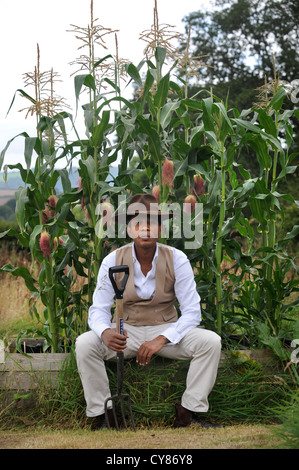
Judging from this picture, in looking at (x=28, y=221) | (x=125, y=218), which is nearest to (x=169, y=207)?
(x=125, y=218)

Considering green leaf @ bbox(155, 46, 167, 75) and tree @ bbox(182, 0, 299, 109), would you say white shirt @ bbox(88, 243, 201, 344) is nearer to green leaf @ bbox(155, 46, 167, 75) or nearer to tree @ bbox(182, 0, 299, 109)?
green leaf @ bbox(155, 46, 167, 75)

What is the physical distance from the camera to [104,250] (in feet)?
12.2

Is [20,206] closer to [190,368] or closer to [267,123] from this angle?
[190,368]

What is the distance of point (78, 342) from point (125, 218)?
0.84m

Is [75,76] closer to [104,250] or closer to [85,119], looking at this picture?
[85,119]

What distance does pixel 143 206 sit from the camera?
10.6 ft

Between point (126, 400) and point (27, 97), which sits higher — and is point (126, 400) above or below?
below

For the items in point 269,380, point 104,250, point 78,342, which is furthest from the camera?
point 104,250

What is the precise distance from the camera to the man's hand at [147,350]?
304 cm

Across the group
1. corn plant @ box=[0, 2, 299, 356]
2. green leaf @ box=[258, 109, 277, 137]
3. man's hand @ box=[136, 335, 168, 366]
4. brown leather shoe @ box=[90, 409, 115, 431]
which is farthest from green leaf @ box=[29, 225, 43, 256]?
green leaf @ box=[258, 109, 277, 137]

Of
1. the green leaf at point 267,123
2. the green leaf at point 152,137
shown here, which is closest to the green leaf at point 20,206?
the green leaf at point 152,137

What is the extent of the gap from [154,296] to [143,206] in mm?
520

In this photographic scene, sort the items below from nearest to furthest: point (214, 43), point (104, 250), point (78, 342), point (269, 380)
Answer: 1. point (78, 342)
2. point (269, 380)
3. point (104, 250)
4. point (214, 43)

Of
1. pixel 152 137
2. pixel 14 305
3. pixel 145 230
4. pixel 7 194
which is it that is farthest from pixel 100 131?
pixel 7 194
